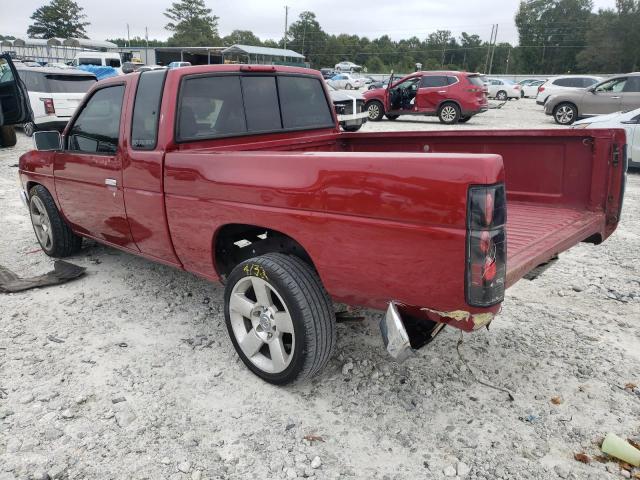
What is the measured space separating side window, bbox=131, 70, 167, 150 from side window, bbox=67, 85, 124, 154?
0.87 feet

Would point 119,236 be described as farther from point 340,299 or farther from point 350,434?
point 350,434

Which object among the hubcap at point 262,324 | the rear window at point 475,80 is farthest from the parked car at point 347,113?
the hubcap at point 262,324

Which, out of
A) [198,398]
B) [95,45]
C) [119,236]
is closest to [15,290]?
[119,236]

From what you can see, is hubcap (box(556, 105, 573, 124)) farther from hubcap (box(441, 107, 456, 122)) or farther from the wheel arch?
the wheel arch

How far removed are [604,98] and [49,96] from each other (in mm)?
15617

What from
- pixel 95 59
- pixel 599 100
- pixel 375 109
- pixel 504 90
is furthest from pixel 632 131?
pixel 95 59

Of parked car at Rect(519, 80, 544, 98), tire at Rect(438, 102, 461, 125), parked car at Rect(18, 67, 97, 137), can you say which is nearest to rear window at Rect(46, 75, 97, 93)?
parked car at Rect(18, 67, 97, 137)

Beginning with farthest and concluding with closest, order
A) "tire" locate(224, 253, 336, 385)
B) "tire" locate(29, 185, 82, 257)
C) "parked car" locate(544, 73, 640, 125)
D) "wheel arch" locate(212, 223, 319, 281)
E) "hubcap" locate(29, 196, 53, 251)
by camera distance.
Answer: "parked car" locate(544, 73, 640, 125) < "hubcap" locate(29, 196, 53, 251) < "tire" locate(29, 185, 82, 257) < "wheel arch" locate(212, 223, 319, 281) < "tire" locate(224, 253, 336, 385)

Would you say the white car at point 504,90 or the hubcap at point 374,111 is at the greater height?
the white car at point 504,90

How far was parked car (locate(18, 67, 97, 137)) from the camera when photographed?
12227 mm

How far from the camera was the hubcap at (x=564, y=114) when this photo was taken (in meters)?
16.3

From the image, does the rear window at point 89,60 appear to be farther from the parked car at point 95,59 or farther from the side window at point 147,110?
the side window at point 147,110

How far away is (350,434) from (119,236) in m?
2.52

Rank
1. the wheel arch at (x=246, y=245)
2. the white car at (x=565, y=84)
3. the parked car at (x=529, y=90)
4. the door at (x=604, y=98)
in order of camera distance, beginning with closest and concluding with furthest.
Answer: the wheel arch at (x=246, y=245), the door at (x=604, y=98), the white car at (x=565, y=84), the parked car at (x=529, y=90)
